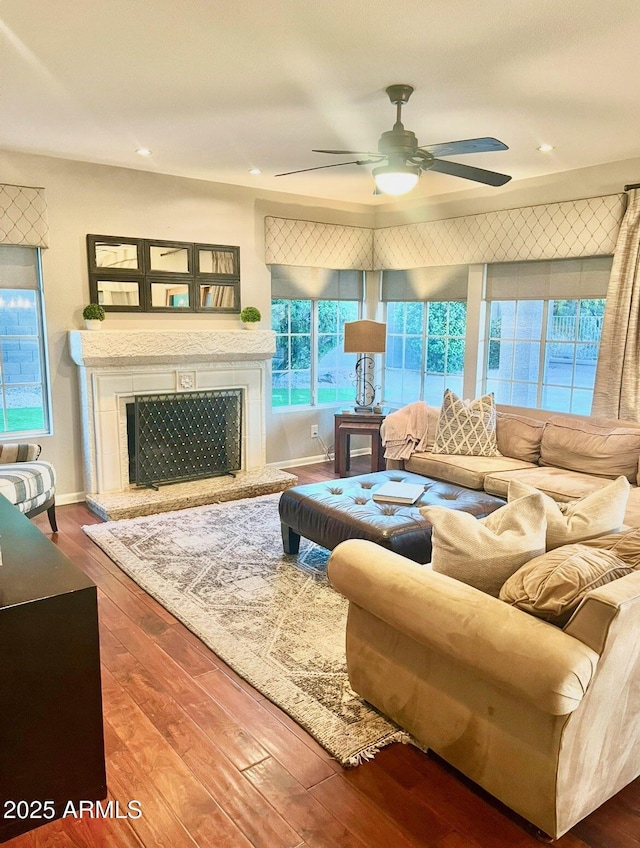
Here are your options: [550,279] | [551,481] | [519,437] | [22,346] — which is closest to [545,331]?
[550,279]

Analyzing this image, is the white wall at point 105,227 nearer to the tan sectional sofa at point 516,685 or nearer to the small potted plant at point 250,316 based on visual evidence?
the small potted plant at point 250,316

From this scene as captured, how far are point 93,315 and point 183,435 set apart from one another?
124cm

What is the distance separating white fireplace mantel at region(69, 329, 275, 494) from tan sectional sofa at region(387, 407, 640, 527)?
1.75 metres

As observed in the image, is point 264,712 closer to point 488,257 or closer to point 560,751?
point 560,751

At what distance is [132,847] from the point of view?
5.94 ft

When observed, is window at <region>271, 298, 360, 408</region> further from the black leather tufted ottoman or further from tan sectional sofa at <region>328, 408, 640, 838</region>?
tan sectional sofa at <region>328, 408, 640, 838</region>

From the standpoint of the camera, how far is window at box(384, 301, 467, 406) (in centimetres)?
609

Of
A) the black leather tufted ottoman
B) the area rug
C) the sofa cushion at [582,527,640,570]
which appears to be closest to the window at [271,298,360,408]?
the area rug

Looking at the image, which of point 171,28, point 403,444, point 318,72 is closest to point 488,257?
point 403,444

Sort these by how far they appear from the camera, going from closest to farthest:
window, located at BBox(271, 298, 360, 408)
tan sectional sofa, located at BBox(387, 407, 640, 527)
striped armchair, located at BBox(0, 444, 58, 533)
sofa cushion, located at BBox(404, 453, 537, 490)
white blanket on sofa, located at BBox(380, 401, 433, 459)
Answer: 1. striped armchair, located at BBox(0, 444, 58, 533)
2. tan sectional sofa, located at BBox(387, 407, 640, 527)
3. sofa cushion, located at BBox(404, 453, 537, 490)
4. white blanket on sofa, located at BBox(380, 401, 433, 459)
5. window, located at BBox(271, 298, 360, 408)

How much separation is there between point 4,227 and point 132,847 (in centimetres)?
410

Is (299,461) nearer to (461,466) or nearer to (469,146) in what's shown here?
(461,466)

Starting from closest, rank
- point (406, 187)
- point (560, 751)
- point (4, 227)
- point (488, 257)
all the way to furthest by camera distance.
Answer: point (560, 751) < point (406, 187) < point (4, 227) < point (488, 257)

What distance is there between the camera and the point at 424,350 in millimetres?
6426
